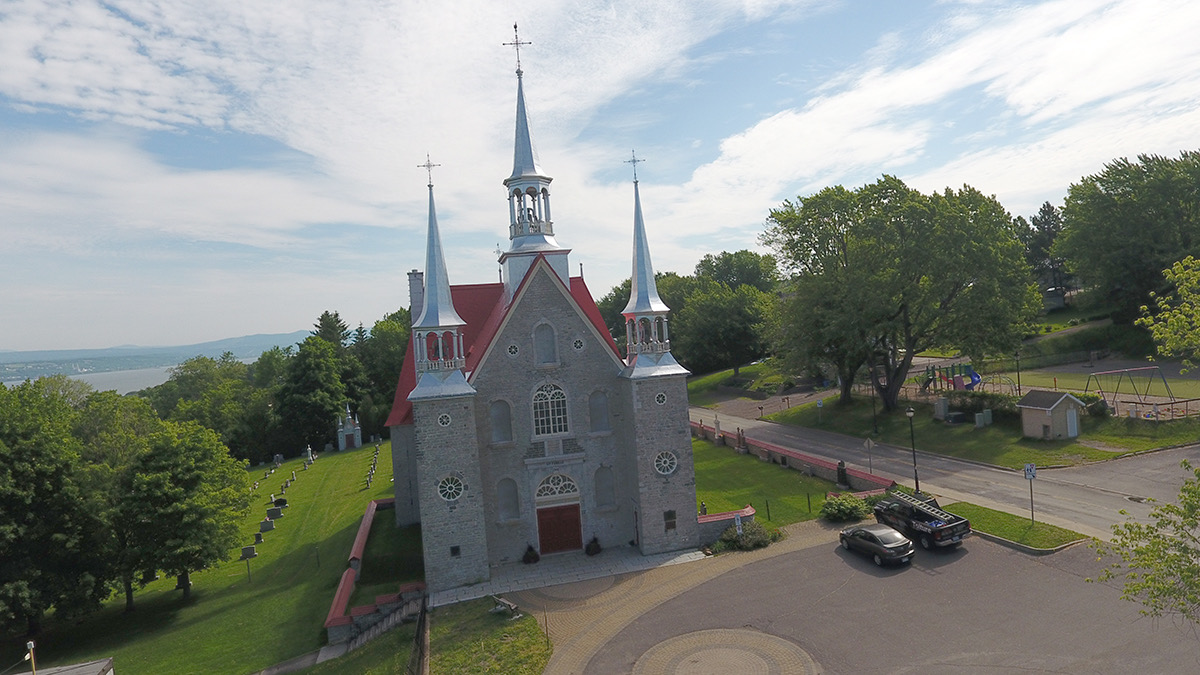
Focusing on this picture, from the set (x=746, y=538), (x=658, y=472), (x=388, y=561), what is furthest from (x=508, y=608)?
(x=746, y=538)

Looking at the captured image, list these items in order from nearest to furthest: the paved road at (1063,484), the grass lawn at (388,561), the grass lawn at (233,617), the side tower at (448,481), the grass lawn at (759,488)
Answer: the grass lawn at (233,617), the side tower at (448,481), the paved road at (1063,484), the grass lawn at (388,561), the grass lawn at (759,488)

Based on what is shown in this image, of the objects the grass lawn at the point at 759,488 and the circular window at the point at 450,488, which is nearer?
the circular window at the point at 450,488

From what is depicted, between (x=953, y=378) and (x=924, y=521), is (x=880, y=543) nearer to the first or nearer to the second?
(x=924, y=521)

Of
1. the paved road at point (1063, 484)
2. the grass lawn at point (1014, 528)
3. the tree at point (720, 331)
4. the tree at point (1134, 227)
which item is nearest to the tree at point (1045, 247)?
the tree at point (1134, 227)

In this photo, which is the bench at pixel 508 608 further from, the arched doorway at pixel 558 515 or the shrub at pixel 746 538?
the shrub at pixel 746 538

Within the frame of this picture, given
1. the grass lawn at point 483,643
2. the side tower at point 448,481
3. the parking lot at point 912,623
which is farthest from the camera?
the side tower at point 448,481

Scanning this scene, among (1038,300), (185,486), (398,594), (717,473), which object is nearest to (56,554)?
(185,486)

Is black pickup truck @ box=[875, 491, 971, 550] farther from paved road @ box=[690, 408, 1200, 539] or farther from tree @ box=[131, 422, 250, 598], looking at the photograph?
tree @ box=[131, 422, 250, 598]
